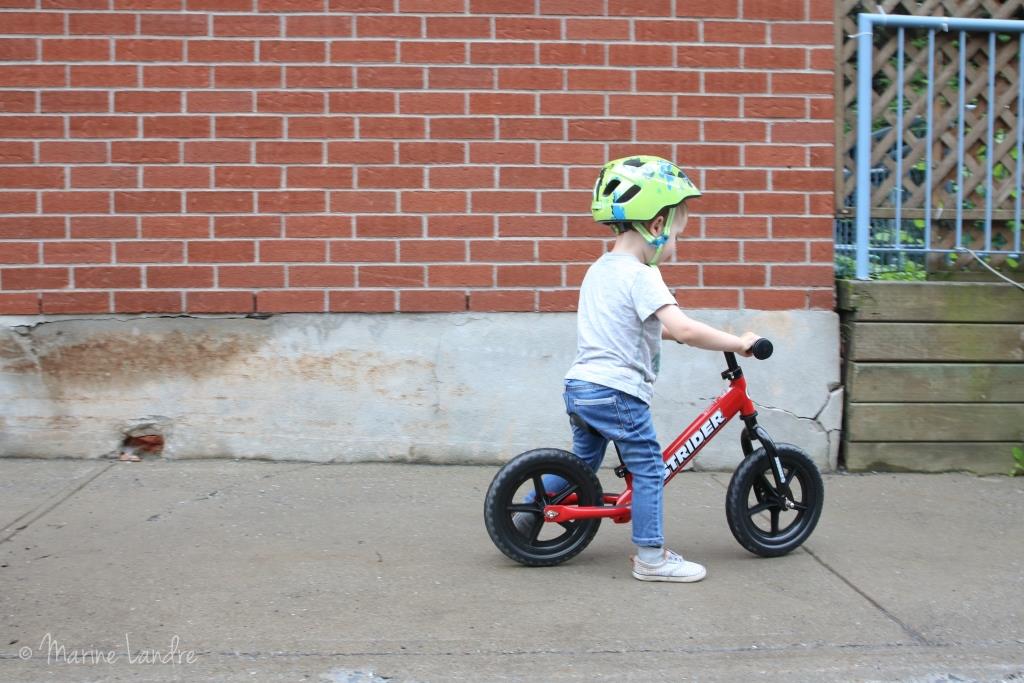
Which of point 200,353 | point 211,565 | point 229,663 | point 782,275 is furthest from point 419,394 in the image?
point 229,663

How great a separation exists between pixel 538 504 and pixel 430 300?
172 centimetres

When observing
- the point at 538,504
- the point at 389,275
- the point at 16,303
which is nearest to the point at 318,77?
the point at 389,275

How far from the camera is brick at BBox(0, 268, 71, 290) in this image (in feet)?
17.5

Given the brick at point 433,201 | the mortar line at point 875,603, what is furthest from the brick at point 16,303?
the mortar line at point 875,603

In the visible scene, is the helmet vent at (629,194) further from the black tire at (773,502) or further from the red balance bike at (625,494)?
A: the black tire at (773,502)

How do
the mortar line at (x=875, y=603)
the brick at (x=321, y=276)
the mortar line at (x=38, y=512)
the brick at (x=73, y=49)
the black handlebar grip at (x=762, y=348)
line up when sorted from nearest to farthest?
the mortar line at (x=875, y=603) → the black handlebar grip at (x=762, y=348) → the mortar line at (x=38, y=512) → the brick at (x=73, y=49) → the brick at (x=321, y=276)

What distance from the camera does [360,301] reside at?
538cm

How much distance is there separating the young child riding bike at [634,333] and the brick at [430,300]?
5.02 feet

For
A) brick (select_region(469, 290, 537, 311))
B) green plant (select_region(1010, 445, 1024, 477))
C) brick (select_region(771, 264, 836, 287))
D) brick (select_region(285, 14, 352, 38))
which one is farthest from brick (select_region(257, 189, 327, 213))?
green plant (select_region(1010, 445, 1024, 477))

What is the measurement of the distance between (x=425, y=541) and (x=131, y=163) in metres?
2.52

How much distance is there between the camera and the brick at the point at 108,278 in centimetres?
532

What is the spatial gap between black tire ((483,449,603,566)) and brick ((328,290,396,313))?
A: 67.1 inches

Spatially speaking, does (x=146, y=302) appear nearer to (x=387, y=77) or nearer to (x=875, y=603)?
(x=387, y=77)

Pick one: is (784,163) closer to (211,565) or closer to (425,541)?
(425,541)
